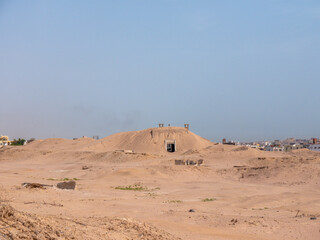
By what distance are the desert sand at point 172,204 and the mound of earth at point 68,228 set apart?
0.6 inches

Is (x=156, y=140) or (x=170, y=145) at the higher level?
(x=156, y=140)

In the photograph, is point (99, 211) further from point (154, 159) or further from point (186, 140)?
point (186, 140)

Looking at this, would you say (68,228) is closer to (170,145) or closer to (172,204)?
(172,204)

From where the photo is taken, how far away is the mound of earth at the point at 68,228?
6593mm

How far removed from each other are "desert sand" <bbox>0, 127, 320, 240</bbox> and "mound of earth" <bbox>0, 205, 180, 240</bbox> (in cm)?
1

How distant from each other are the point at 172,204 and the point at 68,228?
7.93 metres

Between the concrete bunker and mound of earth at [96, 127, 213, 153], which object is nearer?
mound of earth at [96, 127, 213, 153]

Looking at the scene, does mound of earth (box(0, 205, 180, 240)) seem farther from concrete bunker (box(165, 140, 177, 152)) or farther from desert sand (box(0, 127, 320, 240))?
concrete bunker (box(165, 140, 177, 152))

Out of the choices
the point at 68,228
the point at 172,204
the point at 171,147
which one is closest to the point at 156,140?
the point at 171,147

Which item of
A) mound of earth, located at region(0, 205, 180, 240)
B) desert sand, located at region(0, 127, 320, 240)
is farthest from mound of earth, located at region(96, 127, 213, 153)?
mound of earth, located at region(0, 205, 180, 240)

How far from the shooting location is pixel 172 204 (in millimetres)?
14891

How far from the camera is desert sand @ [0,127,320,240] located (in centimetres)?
786

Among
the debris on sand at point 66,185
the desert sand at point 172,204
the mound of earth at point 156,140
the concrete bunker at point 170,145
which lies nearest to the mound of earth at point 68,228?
the desert sand at point 172,204

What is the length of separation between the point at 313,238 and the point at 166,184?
14.5 metres
